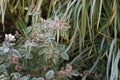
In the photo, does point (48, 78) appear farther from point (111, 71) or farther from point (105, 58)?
point (105, 58)

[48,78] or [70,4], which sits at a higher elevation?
[70,4]

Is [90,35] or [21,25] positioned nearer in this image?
[90,35]

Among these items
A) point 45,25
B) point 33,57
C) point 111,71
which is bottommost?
point 111,71

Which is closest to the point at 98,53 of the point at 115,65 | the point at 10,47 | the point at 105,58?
the point at 105,58

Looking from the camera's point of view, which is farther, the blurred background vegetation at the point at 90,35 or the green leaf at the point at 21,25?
the green leaf at the point at 21,25

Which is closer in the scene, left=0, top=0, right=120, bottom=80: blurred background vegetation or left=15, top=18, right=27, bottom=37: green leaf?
left=0, top=0, right=120, bottom=80: blurred background vegetation

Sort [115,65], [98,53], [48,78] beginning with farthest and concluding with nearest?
[98,53]
[115,65]
[48,78]

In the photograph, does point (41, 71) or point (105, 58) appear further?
point (105, 58)

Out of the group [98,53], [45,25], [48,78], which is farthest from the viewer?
[98,53]
